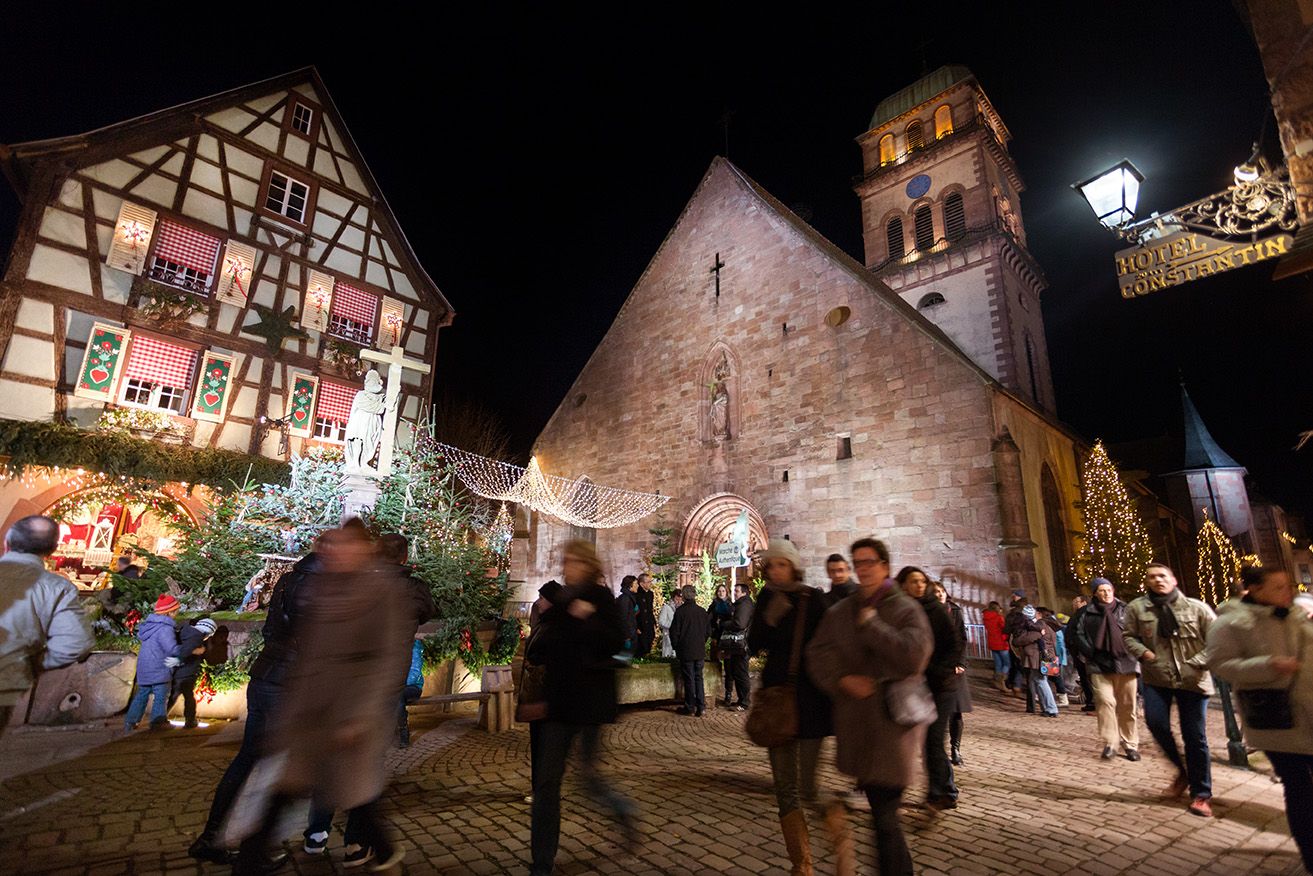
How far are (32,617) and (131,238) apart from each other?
43.9 ft

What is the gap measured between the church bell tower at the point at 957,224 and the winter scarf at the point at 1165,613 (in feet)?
46.1

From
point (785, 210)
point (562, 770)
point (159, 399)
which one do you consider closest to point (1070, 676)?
point (562, 770)

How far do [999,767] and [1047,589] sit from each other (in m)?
8.28

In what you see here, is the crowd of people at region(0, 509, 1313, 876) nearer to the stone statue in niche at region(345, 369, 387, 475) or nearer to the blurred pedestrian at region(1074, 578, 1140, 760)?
the blurred pedestrian at region(1074, 578, 1140, 760)

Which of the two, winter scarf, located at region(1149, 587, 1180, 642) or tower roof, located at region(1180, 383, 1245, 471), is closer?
winter scarf, located at region(1149, 587, 1180, 642)

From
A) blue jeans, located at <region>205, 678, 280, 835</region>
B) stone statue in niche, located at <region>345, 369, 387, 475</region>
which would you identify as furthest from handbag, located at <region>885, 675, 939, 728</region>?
stone statue in niche, located at <region>345, 369, 387, 475</region>

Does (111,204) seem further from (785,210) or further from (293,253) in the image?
(785,210)

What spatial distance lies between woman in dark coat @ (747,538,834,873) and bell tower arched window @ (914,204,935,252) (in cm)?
2095

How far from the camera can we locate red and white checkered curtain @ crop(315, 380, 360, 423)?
49.6ft

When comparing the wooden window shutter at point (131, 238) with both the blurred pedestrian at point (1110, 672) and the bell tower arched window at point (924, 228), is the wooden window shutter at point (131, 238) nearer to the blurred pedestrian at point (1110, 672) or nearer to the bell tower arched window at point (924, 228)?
the blurred pedestrian at point (1110, 672)

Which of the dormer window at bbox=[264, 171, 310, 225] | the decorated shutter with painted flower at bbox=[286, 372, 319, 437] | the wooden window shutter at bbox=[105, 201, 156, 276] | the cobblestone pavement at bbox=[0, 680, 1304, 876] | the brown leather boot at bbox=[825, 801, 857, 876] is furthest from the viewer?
the dormer window at bbox=[264, 171, 310, 225]

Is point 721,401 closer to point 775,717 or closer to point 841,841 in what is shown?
point 775,717

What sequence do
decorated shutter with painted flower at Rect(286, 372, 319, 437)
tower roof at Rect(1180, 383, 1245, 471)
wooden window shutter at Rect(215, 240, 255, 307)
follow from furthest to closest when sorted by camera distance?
tower roof at Rect(1180, 383, 1245, 471) → decorated shutter with painted flower at Rect(286, 372, 319, 437) → wooden window shutter at Rect(215, 240, 255, 307)

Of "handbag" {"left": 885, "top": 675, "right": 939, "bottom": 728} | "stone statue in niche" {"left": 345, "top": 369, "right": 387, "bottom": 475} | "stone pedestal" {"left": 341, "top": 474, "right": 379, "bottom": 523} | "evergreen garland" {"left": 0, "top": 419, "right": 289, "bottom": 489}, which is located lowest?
"handbag" {"left": 885, "top": 675, "right": 939, "bottom": 728}
